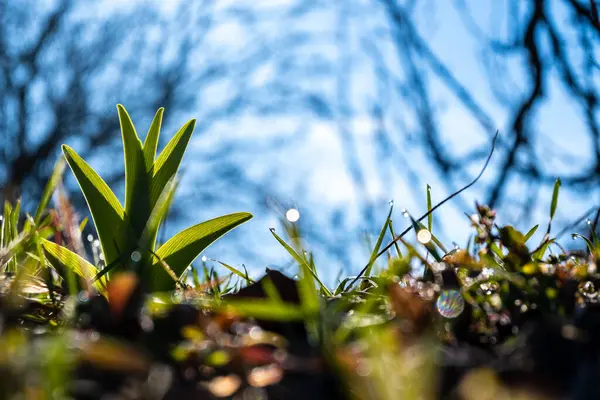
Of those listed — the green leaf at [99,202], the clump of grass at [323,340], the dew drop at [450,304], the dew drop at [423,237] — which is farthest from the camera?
the green leaf at [99,202]

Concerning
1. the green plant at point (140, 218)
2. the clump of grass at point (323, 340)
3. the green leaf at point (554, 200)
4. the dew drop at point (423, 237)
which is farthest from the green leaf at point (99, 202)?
the green leaf at point (554, 200)

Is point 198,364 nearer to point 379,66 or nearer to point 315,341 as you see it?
point 315,341

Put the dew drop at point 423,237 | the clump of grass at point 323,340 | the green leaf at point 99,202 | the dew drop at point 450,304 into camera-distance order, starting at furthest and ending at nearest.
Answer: the green leaf at point 99,202
the dew drop at point 423,237
the dew drop at point 450,304
the clump of grass at point 323,340

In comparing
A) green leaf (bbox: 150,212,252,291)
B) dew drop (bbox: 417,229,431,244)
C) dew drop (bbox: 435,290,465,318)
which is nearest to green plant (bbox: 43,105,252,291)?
green leaf (bbox: 150,212,252,291)

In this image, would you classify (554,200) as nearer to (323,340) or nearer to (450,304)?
(450,304)

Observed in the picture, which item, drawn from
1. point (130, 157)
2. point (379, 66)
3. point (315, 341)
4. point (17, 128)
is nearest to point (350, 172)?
point (379, 66)

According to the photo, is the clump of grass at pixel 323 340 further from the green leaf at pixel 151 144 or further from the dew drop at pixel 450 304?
the green leaf at pixel 151 144

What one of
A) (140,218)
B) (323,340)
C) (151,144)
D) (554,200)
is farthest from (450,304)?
(151,144)
